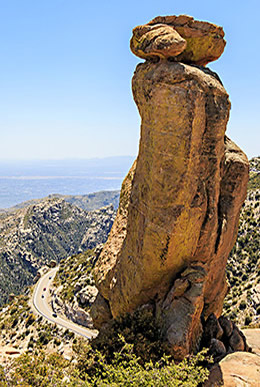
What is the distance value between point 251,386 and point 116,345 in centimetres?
615

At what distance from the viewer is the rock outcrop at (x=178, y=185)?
543 inches

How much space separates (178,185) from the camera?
14.2 m

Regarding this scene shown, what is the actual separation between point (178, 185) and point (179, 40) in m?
6.95

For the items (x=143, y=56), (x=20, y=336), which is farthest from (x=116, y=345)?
(x=20, y=336)

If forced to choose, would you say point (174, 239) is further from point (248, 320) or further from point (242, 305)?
point (242, 305)

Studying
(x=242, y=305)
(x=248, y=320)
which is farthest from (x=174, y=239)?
(x=242, y=305)

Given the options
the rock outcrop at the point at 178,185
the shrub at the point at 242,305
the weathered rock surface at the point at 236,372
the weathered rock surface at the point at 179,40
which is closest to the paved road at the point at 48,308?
the shrub at the point at 242,305

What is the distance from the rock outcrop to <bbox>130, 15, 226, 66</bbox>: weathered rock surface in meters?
0.05

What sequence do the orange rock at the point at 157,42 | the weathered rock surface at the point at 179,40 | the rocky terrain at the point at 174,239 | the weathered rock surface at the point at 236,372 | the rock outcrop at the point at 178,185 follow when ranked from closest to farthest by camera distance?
the weathered rock surface at the point at 236,372
the rocky terrain at the point at 174,239
the rock outcrop at the point at 178,185
the orange rock at the point at 157,42
the weathered rock surface at the point at 179,40

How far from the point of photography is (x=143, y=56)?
1572 cm

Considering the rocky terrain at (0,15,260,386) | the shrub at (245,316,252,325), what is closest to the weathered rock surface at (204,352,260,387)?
the rocky terrain at (0,15,260,386)

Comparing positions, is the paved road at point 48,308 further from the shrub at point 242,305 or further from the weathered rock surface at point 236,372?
the weathered rock surface at point 236,372

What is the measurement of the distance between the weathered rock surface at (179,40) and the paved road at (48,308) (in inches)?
1781

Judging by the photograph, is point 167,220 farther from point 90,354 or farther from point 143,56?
point 143,56
